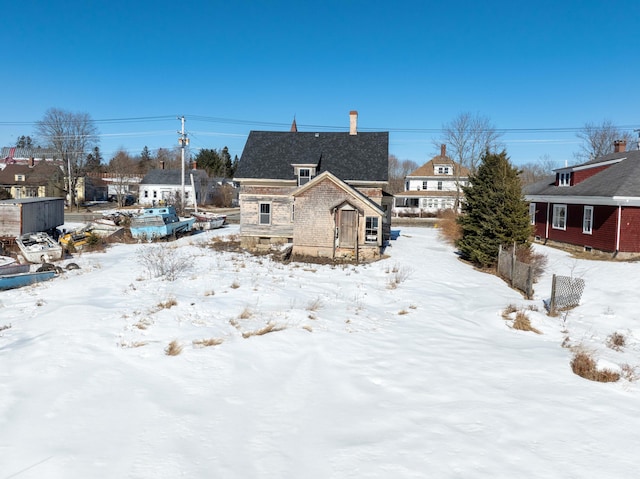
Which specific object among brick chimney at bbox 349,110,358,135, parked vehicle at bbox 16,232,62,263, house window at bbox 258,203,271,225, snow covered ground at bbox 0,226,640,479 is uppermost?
brick chimney at bbox 349,110,358,135

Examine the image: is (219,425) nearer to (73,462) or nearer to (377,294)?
(73,462)

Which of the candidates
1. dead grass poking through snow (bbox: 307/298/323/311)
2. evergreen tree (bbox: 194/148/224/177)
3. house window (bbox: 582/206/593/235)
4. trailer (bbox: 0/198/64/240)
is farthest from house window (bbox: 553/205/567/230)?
evergreen tree (bbox: 194/148/224/177)

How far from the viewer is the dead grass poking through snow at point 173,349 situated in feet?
28.9

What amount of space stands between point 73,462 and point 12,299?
1102 centimetres

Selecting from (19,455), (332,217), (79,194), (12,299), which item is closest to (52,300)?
(12,299)

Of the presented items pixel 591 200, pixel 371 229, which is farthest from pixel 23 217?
pixel 591 200

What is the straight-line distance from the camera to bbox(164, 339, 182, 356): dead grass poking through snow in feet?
28.9

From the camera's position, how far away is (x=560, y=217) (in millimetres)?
29016

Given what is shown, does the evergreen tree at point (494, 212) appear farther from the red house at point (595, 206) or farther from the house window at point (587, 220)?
the house window at point (587, 220)

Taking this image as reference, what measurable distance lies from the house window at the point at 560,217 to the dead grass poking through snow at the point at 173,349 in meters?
26.8

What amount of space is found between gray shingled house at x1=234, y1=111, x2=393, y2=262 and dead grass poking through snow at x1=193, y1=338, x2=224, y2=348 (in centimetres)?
1392

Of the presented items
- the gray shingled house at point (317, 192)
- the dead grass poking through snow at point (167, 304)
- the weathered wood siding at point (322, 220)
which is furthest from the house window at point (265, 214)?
the dead grass poking through snow at point (167, 304)

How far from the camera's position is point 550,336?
38.5ft

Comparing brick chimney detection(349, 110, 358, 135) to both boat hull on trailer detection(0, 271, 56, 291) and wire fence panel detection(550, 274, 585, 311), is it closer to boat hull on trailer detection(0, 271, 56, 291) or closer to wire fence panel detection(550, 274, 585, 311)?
wire fence panel detection(550, 274, 585, 311)
